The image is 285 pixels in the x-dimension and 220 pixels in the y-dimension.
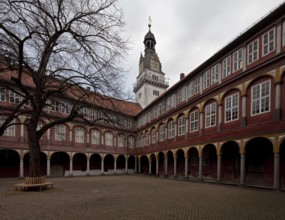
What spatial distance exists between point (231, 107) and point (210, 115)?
9.43ft

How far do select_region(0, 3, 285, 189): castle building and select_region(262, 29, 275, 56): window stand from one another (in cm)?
7

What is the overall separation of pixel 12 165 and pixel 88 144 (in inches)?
429

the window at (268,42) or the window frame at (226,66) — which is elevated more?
the window at (268,42)

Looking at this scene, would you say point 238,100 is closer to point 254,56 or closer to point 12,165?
point 254,56

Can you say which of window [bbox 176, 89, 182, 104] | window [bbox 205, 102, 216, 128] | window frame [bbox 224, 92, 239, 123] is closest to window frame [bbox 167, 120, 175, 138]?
window [bbox 176, 89, 182, 104]

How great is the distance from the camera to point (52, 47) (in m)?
12.6

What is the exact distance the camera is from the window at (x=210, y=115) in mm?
20906

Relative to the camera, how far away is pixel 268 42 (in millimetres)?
15672

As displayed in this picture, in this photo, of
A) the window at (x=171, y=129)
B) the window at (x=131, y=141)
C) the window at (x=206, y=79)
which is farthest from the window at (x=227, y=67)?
the window at (x=131, y=141)

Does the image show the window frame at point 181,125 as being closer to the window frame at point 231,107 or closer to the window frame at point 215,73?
the window frame at point 215,73

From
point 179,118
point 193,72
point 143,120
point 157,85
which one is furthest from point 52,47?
point 157,85

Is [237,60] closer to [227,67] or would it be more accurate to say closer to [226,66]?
[227,67]

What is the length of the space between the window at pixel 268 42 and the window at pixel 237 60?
7.27 feet

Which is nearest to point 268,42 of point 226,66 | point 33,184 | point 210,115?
point 226,66
